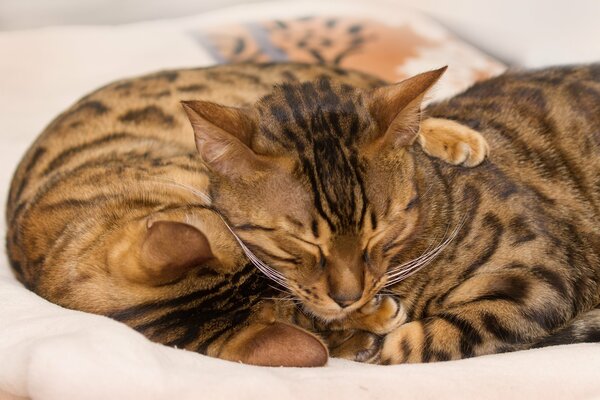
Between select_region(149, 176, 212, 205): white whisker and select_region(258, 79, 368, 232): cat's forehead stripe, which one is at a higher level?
select_region(258, 79, 368, 232): cat's forehead stripe

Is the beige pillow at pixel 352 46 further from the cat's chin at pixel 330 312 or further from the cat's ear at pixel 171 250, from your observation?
the cat's ear at pixel 171 250

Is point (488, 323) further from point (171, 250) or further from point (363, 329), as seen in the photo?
point (171, 250)

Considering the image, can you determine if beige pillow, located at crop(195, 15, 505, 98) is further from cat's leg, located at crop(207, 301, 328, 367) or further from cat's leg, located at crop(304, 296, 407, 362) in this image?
cat's leg, located at crop(207, 301, 328, 367)

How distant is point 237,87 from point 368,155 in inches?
31.3

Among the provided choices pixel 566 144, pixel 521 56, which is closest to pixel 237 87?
pixel 566 144

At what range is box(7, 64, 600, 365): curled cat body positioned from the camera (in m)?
1.47

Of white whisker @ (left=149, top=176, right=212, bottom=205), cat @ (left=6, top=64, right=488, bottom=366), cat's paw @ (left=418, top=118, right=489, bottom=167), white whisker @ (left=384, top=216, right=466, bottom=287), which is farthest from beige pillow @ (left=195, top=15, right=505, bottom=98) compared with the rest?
white whisker @ (left=149, top=176, right=212, bottom=205)

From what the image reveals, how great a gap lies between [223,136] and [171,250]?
257 millimetres

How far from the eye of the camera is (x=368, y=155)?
5.20 feet

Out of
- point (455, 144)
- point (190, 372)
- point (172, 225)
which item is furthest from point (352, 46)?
point (190, 372)

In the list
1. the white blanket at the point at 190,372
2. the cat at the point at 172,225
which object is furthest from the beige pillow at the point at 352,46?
the white blanket at the point at 190,372

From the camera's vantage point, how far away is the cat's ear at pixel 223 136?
1.46 m

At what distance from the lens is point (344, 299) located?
1.56 meters

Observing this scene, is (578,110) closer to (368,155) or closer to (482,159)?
(482,159)
